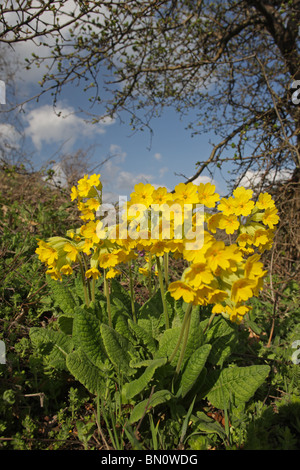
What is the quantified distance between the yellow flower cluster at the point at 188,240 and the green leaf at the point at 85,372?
499 millimetres

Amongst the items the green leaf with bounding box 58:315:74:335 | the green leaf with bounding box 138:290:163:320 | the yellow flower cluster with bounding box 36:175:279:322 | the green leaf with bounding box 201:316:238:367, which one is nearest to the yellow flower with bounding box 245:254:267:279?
the yellow flower cluster with bounding box 36:175:279:322

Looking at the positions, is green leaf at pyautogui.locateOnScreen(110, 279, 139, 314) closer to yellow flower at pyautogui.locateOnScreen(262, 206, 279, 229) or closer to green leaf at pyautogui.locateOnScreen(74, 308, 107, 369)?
green leaf at pyautogui.locateOnScreen(74, 308, 107, 369)

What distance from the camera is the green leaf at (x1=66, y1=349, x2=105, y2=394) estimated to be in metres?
1.94

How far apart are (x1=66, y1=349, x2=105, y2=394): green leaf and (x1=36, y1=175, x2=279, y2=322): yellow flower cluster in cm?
50

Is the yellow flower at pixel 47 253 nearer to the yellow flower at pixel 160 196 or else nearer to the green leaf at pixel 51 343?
the green leaf at pixel 51 343

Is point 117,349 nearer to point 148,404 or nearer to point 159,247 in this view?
A: point 148,404

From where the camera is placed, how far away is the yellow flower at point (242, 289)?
1537 millimetres

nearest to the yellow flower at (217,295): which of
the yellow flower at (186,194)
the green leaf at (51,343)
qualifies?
the yellow flower at (186,194)

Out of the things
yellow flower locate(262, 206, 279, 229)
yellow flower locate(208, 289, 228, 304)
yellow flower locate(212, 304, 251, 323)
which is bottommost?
yellow flower locate(212, 304, 251, 323)

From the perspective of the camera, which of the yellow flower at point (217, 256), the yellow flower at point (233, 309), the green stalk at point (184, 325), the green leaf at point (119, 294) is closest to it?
the yellow flower at point (217, 256)

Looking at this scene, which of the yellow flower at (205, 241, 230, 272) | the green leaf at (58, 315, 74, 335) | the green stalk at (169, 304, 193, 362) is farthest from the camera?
the green leaf at (58, 315, 74, 335)

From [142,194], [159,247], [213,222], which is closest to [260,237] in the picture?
[213,222]

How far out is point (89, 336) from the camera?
2066 millimetres
